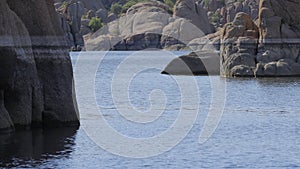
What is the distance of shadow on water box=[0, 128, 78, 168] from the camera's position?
3184 cm

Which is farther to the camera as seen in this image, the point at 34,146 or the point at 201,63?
the point at 201,63

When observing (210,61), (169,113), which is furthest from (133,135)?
(210,61)

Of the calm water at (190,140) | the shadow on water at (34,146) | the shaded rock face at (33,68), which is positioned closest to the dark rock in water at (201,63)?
the calm water at (190,140)

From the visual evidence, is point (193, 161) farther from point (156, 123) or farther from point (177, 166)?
point (156, 123)

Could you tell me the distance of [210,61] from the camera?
94250mm

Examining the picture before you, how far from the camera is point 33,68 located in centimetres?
3888

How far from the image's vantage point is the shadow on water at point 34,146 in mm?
31844

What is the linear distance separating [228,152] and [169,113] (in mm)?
15228

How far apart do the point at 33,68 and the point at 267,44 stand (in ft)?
142

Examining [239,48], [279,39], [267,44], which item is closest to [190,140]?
[267,44]

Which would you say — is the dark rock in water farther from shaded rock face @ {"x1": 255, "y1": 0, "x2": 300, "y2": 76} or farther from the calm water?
the calm water

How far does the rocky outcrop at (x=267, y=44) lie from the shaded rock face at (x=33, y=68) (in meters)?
39.9

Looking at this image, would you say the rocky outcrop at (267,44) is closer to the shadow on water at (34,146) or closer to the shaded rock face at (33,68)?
the shaded rock face at (33,68)

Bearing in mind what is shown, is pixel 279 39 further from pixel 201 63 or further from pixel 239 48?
pixel 201 63
